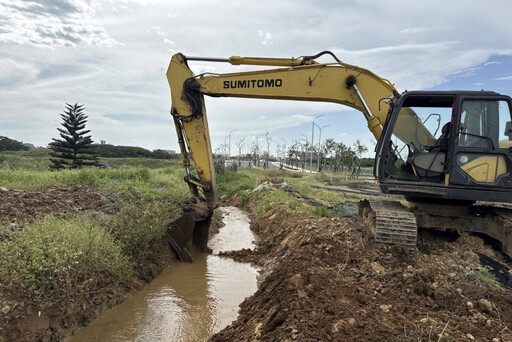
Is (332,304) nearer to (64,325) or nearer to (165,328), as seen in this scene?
(165,328)

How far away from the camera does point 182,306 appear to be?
5496 mm

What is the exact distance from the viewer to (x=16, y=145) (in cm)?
5350

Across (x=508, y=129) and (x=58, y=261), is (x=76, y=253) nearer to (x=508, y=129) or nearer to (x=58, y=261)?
(x=58, y=261)

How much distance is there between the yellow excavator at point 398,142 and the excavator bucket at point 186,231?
21 mm

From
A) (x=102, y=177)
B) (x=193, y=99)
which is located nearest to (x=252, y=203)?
(x=102, y=177)

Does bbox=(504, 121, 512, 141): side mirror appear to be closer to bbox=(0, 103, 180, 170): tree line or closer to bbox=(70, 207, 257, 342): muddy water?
bbox=(70, 207, 257, 342): muddy water

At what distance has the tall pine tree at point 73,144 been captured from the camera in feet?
86.3

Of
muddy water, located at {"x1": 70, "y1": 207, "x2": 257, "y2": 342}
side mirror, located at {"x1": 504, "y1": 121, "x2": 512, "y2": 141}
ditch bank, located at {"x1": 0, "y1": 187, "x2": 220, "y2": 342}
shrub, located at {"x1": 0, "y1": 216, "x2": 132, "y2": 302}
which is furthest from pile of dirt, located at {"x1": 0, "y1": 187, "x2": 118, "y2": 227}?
side mirror, located at {"x1": 504, "y1": 121, "x2": 512, "y2": 141}

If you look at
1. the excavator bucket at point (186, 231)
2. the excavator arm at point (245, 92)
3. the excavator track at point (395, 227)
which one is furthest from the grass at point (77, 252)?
the excavator track at point (395, 227)

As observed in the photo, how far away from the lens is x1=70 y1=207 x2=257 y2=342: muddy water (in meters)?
4.62

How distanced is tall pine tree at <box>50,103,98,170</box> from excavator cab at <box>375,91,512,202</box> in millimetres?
25406

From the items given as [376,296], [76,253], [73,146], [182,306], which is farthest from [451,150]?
[73,146]

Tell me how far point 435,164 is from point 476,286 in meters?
2.05

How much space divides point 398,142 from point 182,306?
441 cm
